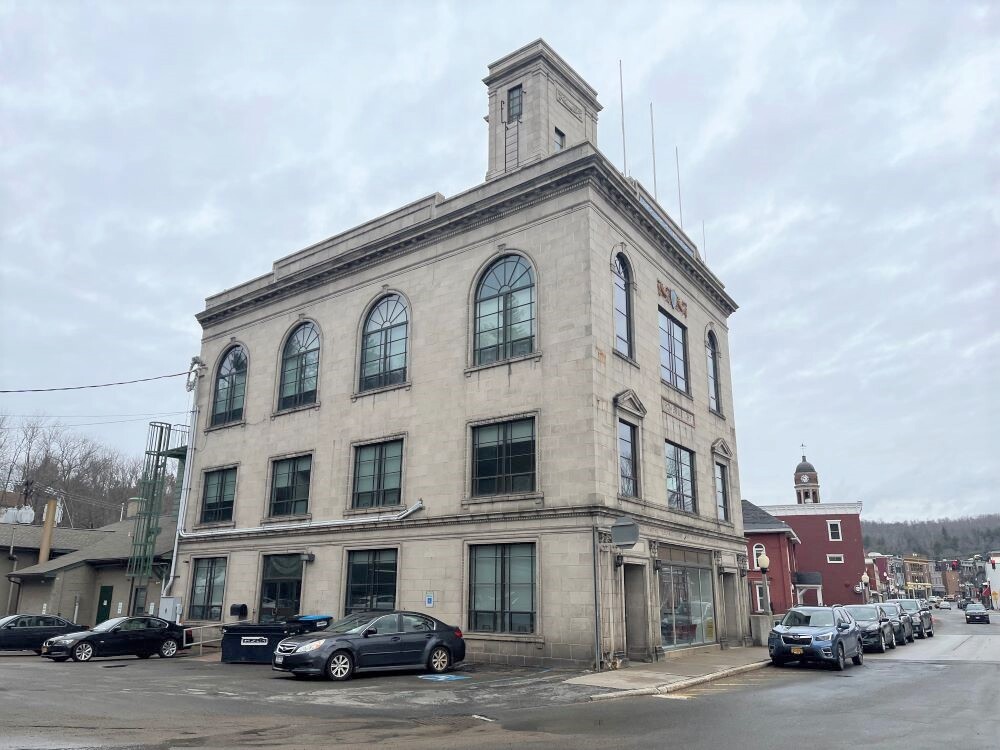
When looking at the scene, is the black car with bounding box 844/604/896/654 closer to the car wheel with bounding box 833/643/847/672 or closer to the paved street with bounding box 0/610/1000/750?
the car wheel with bounding box 833/643/847/672

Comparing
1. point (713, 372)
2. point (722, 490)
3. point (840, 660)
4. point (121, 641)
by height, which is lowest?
point (840, 660)

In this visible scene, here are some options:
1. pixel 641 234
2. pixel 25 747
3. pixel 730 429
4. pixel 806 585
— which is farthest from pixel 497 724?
pixel 806 585

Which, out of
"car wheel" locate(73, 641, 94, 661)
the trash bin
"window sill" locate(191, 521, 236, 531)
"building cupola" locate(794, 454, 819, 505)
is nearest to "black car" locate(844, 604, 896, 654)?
the trash bin

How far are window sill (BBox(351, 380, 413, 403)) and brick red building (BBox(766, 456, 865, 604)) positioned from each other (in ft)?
151

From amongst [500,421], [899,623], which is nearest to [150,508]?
[500,421]

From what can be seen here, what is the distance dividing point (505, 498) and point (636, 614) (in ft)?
16.7

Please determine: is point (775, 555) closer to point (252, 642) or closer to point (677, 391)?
point (677, 391)

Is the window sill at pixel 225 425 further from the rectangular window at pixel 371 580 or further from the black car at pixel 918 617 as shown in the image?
the black car at pixel 918 617

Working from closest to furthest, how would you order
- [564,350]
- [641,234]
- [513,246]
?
[564,350] < [513,246] < [641,234]

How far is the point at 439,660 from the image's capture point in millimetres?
17984

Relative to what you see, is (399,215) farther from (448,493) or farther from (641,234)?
(448,493)

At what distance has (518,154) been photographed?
Answer: 29.2 m

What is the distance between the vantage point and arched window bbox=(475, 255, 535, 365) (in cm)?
2330

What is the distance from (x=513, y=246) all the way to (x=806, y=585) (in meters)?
47.2
